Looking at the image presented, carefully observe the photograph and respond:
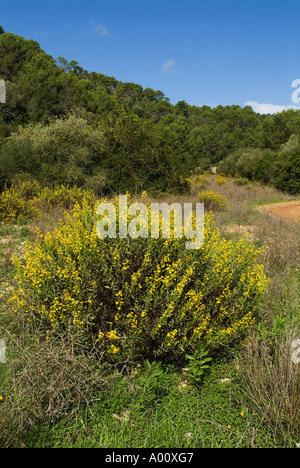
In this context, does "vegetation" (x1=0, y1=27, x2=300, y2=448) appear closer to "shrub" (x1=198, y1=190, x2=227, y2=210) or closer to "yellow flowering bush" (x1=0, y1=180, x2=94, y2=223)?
"yellow flowering bush" (x1=0, y1=180, x2=94, y2=223)

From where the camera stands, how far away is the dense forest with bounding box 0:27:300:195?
10266 millimetres

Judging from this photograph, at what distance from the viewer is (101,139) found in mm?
11156

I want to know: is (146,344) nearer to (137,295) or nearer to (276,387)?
(137,295)

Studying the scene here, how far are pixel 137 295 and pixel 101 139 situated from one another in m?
9.67

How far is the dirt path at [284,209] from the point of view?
10555 mm

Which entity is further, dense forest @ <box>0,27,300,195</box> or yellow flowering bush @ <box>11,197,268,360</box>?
dense forest @ <box>0,27,300,195</box>

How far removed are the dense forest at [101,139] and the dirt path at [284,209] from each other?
129 inches

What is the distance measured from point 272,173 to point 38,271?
60.5 ft

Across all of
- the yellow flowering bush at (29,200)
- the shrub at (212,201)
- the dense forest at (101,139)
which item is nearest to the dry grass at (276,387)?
the yellow flowering bush at (29,200)

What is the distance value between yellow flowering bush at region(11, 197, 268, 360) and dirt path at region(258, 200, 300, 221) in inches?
330

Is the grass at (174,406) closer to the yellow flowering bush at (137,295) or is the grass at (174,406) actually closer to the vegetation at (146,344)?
the vegetation at (146,344)

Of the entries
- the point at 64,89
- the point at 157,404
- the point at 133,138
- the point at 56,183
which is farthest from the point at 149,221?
the point at 64,89

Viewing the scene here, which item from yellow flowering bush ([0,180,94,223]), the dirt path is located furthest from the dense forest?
the dirt path
